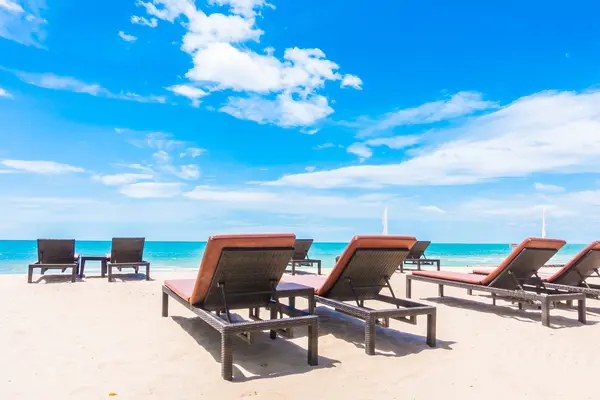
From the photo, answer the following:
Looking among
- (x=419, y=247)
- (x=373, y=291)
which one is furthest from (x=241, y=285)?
(x=419, y=247)

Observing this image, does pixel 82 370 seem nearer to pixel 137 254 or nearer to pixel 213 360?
pixel 213 360

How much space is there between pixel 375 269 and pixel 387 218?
441 inches

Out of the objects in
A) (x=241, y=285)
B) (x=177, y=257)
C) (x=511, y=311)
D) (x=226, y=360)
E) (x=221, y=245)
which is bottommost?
(x=177, y=257)

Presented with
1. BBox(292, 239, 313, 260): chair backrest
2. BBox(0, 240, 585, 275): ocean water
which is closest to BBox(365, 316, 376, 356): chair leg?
BBox(292, 239, 313, 260): chair backrest

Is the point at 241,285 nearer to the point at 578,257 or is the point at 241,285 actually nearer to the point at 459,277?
the point at 459,277

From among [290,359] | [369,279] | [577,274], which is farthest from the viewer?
[577,274]

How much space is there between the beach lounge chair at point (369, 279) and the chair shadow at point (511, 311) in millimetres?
2322

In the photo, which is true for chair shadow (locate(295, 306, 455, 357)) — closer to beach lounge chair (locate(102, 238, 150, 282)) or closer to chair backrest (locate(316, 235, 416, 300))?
chair backrest (locate(316, 235, 416, 300))

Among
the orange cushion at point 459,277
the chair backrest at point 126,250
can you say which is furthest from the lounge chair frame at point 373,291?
the chair backrest at point 126,250

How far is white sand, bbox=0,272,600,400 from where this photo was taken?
3.30 meters

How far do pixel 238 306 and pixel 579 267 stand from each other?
569 centimetres

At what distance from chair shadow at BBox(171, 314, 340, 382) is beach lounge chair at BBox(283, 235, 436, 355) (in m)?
0.63

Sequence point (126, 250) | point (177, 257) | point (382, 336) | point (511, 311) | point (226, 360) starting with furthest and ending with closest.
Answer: point (177, 257), point (126, 250), point (511, 311), point (382, 336), point (226, 360)

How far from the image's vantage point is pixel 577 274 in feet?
22.9
